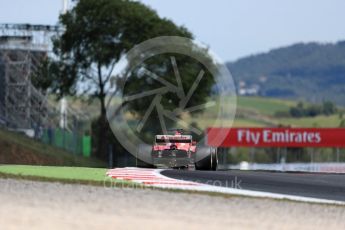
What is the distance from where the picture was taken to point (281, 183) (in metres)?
19.5

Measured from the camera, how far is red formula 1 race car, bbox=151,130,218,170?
82.5 ft

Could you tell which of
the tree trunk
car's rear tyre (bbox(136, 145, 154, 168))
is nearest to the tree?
the tree trunk

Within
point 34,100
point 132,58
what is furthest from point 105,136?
point 34,100

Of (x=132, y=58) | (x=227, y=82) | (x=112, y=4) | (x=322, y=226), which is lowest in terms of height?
(x=322, y=226)

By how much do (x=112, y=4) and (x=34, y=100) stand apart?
1194cm

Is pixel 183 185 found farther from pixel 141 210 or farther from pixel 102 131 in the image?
pixel 102 131

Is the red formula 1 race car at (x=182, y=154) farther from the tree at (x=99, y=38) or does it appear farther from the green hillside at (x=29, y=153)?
the tree at (x=99, y=38)

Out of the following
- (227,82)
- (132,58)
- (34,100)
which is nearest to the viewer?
(227,82)

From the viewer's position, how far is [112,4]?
59094mm

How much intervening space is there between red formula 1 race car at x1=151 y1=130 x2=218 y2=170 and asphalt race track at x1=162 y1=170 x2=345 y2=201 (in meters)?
3.05

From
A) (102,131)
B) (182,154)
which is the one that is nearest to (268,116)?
(102,131)

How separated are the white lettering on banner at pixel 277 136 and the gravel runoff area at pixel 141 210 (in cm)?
4087

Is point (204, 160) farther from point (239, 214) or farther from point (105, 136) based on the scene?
point (105, 136)

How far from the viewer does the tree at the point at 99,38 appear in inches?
2302
